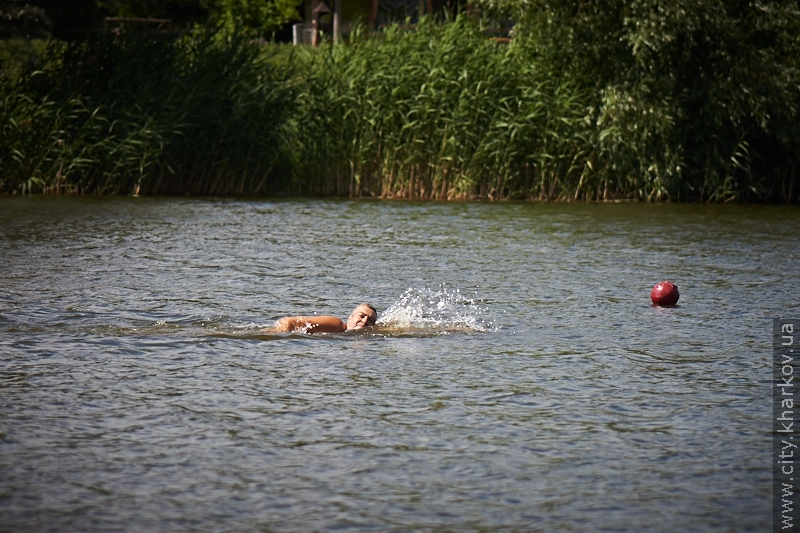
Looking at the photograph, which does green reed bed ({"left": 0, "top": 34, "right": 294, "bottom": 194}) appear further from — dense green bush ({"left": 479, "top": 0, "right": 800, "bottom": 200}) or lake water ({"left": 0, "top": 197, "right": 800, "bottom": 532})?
lake water ({"left": 0, "top": 197, "right": 800, "bottom": 532})

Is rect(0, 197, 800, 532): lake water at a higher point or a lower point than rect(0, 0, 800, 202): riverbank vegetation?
lower

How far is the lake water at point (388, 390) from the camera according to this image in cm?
543

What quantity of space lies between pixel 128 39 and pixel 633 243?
12.5m

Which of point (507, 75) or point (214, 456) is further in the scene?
point (507, 75)

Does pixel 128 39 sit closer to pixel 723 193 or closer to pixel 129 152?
pixel 129 152

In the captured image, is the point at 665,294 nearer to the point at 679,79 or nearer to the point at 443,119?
the point at 443,119

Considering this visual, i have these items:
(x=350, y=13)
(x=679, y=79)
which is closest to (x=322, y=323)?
(x=679, y=79)

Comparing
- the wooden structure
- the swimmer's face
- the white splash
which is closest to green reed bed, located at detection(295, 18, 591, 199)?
the white splash

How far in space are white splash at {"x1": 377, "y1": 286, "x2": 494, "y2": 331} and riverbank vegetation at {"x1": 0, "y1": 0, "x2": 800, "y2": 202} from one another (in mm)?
11562

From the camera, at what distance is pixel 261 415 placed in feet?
23.0

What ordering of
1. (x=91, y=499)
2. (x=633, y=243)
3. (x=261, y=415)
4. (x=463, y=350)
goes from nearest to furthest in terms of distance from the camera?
(x=91, y=499) < (x=261, y=415) < (x=463, y=350) < (x=633, y=243)

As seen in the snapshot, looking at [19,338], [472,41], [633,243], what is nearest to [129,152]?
[472,41]

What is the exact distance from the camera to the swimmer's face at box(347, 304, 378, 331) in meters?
9.66

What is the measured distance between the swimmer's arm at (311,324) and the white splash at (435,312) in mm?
573
